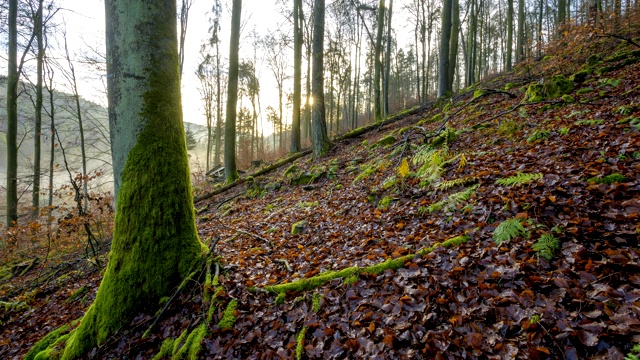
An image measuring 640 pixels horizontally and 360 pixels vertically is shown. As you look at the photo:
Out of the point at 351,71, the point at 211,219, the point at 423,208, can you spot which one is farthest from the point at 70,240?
the point at 351,71

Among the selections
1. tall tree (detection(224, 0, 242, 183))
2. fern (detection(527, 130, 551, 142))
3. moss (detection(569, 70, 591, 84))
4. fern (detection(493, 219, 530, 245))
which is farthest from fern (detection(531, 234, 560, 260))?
tall tree (detection(224, 0, 242, 183))

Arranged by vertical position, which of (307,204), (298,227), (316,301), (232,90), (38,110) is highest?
(232,90)

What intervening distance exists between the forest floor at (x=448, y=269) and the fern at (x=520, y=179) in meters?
0.02

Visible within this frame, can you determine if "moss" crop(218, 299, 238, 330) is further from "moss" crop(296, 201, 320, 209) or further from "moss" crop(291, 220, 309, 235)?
"moss" crop(296, 201, 320, 209)

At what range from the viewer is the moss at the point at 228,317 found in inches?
112

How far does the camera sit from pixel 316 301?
289cm

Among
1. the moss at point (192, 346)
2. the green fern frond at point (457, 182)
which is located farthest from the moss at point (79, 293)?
the green fern frond at point (457, 182)

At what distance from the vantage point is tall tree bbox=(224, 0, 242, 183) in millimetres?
10977

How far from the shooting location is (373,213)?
4.83m

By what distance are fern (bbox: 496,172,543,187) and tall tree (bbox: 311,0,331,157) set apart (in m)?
7.03

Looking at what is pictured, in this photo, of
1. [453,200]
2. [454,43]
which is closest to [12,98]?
[453,200]

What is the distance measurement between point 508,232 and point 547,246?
0.35 metres

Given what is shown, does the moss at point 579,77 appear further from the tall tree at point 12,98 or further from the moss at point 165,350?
the tall tree at point 12,98

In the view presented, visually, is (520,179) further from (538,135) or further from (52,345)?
(52,345)
